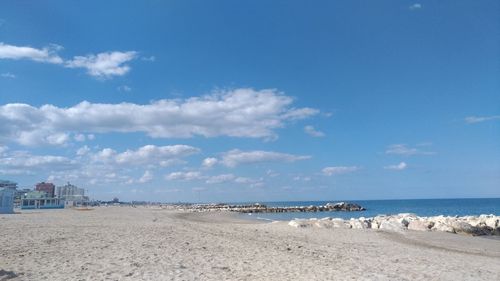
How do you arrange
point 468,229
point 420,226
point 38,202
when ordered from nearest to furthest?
point 468,229 → point 420,226 → point 38,202

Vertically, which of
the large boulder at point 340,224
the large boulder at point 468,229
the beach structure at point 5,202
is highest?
the beach structure at point 5,202

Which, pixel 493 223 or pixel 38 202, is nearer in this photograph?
pixel 493 223

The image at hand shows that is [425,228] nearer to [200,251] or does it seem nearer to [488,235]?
[488,235]

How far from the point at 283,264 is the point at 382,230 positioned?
59.0ft

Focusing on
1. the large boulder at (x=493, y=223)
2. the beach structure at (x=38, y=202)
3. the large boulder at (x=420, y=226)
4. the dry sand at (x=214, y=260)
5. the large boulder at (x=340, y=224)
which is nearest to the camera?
the dry sand at (x=214, y=260)

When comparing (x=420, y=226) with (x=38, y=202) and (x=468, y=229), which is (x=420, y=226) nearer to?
(x=468, y=229)

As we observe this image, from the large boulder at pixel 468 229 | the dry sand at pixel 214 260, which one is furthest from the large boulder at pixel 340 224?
the dry sand at pixel 214 260

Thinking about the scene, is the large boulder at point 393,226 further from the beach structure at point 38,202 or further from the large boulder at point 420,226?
the beach structure at point 38,202

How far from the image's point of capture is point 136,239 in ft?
57.7

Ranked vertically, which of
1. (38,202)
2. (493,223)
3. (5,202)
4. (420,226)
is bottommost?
(420,226)

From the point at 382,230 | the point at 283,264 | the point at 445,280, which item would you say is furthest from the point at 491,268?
the point at 382,230

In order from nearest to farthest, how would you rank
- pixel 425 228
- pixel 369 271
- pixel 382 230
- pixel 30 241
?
pixel 369 271
pixel 30 241
pixel 382 230
pixel 425 228

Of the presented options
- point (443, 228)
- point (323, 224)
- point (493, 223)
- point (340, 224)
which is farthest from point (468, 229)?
point (323, 224)

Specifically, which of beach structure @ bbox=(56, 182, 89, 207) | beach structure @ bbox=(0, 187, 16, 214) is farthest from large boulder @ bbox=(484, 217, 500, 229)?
beach structure @ bbox=(56, 182, 89, 207)
